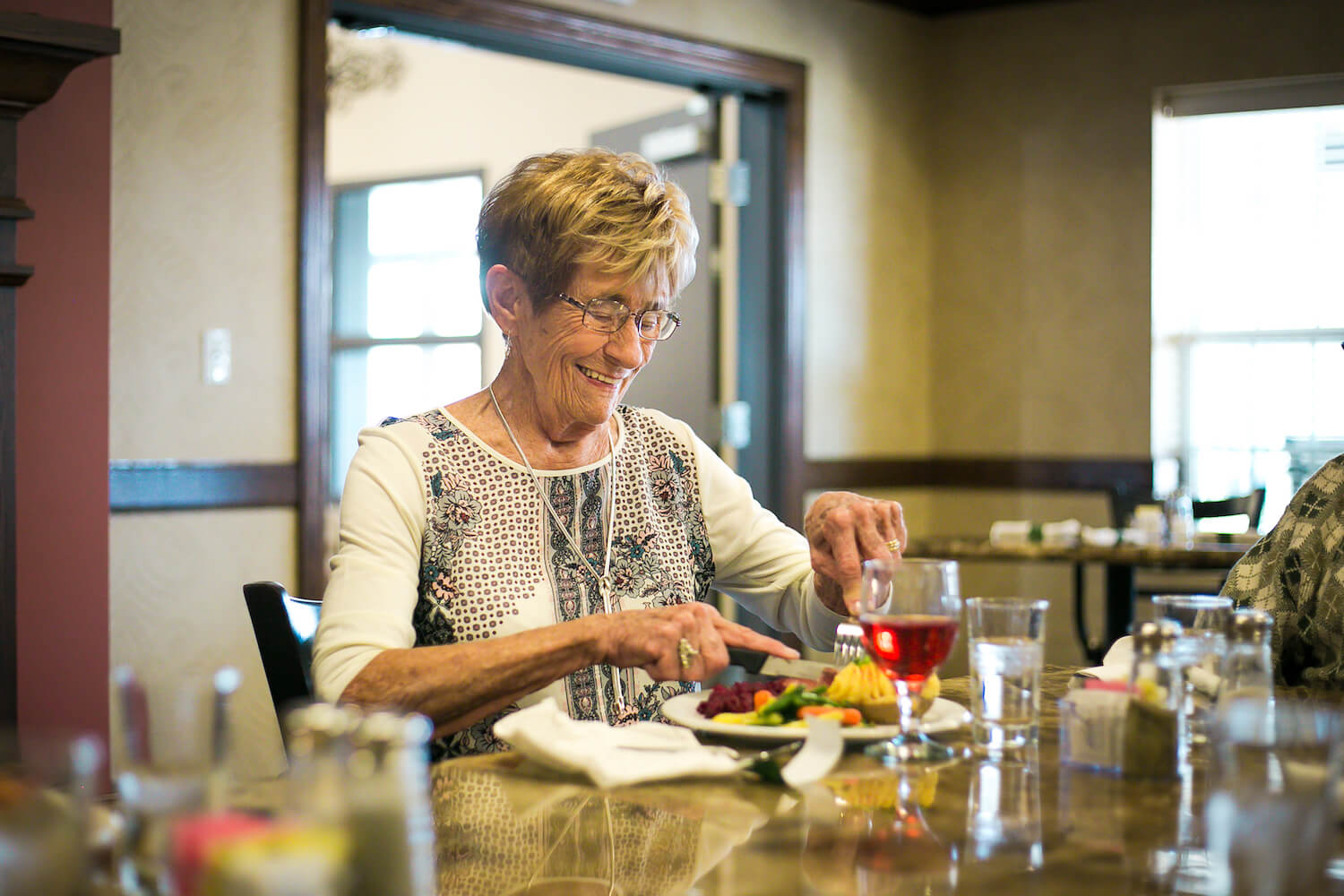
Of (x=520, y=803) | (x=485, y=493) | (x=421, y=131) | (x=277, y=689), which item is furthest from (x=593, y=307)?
(x=421, y=131)

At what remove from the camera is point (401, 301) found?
649 cm

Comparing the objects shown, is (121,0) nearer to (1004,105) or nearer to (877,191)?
(877,191)

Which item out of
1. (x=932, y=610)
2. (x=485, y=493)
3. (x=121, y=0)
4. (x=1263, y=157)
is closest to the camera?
(x=932, y=610)

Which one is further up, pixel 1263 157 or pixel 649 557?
pixel 1263 157

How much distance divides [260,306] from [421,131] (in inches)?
124

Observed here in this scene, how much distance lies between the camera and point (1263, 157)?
4.84 metres

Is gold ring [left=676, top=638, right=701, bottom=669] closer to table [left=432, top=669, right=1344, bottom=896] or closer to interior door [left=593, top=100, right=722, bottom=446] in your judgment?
table [left=432, top=669, right=1344, bottom=896]

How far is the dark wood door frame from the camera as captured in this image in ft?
11.3

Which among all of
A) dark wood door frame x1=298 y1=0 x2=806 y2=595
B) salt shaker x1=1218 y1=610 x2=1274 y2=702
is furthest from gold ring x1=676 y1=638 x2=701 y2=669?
dark wood door frame x1=298 y1=0 x2=806 y2=595

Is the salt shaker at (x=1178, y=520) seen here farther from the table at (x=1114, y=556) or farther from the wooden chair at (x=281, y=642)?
the wooden chair at (x=281, y=642)

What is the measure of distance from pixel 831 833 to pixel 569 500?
0.93m

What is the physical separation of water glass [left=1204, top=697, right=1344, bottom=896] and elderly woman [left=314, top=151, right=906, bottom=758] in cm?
80

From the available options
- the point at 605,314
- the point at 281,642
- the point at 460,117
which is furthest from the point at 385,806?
the point at 460,117

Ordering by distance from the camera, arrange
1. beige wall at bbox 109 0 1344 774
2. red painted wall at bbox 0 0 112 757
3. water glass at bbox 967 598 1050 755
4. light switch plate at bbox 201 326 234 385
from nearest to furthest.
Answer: water glass at bbox 967 598 1050 755 < red painted wall at bbox 0 0 112 757 < light switch plate at bbox 201 326 234 385 < beige wall at bbox 109 0 1344 774
